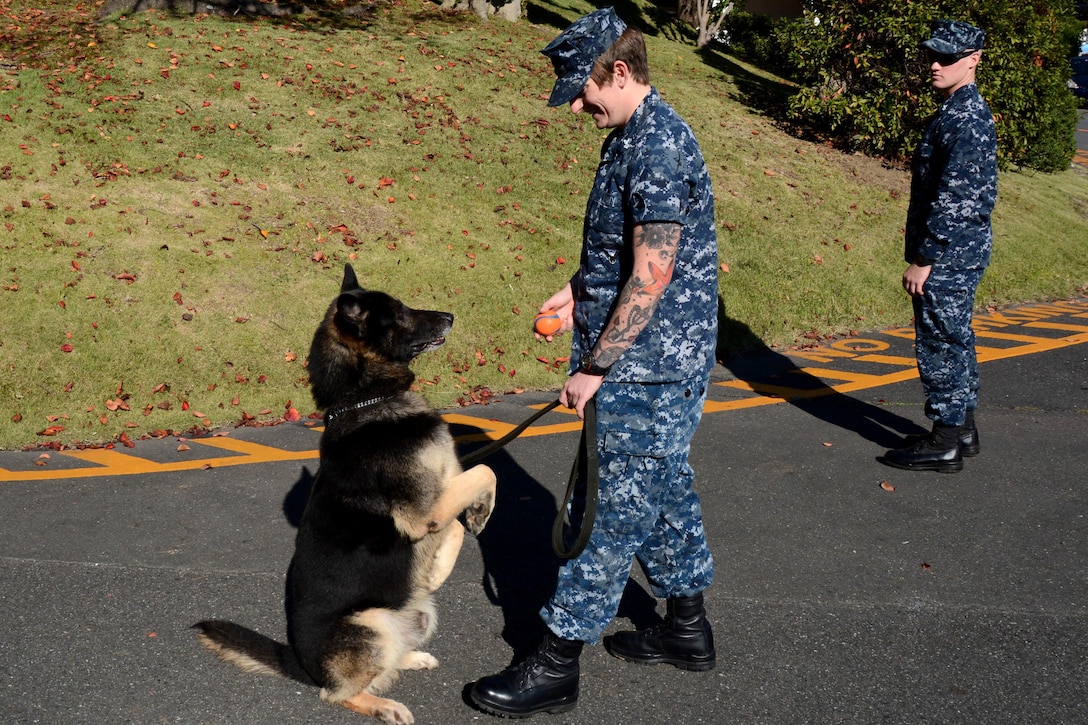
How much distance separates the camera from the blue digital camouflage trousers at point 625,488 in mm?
Result: 3533

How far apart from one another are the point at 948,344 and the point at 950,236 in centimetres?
72

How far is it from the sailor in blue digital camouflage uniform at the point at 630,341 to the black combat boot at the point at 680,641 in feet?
0.19

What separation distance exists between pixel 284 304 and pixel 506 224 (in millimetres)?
2954

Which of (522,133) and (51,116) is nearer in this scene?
(51,116)

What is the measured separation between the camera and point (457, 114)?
12641mm

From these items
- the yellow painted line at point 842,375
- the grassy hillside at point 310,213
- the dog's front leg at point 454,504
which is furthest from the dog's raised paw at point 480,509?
the yellow painted line at point 842,375

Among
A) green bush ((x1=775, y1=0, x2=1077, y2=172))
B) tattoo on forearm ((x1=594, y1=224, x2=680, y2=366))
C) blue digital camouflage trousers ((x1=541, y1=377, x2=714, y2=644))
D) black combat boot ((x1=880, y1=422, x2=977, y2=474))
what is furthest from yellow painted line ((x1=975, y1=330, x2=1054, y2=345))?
tattoo on forearm ((x1=594, y1=224, x2=680, y2=366))

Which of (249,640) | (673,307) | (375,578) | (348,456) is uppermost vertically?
A: (673,307)

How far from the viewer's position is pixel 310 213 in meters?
9.66

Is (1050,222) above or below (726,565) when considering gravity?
above

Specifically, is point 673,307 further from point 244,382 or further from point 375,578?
point 244,382

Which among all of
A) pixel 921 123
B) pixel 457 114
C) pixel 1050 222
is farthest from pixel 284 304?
pixel 1050 222

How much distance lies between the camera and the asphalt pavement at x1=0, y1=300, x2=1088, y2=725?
12.5 ft

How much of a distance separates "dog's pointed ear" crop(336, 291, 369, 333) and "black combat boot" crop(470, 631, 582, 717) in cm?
154
